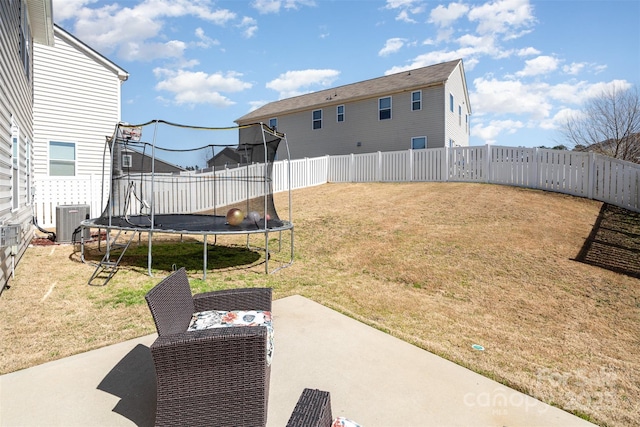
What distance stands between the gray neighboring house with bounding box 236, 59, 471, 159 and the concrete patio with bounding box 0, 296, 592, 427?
14.1m

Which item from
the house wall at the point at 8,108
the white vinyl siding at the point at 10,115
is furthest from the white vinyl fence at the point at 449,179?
the house wall at the point at 8,108

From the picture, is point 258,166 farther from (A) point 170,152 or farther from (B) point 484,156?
(B) point 484,156

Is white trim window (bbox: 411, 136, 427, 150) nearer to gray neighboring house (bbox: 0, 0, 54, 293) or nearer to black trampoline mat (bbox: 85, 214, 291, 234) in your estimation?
black trampoline mat (bbox: 85, 214, 291, 234)

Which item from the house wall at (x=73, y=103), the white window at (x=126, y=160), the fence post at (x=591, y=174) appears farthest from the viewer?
the house wall at (x=73, y=103)

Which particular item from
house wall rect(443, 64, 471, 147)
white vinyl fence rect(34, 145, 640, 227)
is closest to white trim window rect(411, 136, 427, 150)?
house wall rect(443, 64, 471, 147)

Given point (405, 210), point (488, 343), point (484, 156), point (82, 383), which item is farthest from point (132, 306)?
point (484, 156)

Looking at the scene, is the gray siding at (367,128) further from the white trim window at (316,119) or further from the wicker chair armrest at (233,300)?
the wicker chair armrest at (233,300)

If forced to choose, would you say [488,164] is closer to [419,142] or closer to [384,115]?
[419,142]

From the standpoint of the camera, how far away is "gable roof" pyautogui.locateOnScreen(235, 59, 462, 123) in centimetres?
1750

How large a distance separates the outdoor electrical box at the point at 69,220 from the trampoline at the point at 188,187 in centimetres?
82

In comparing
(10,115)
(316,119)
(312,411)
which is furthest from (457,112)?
(312,411)

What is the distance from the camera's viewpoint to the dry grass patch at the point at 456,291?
128 inches

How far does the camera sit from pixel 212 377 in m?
2.07

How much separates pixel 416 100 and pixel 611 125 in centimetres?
1086
